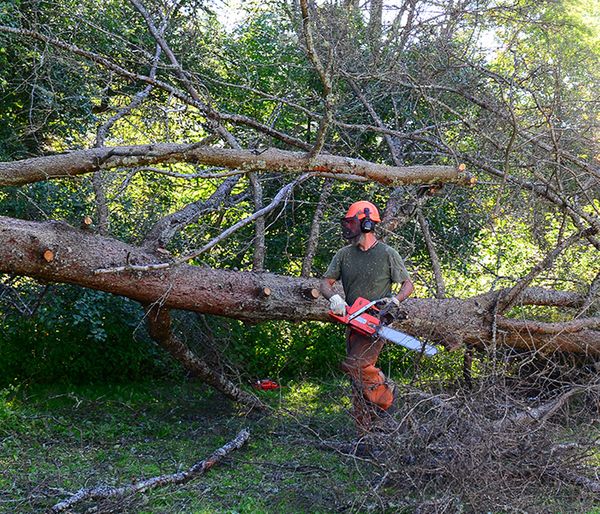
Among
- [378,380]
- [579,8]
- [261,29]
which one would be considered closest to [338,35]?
[261,29]

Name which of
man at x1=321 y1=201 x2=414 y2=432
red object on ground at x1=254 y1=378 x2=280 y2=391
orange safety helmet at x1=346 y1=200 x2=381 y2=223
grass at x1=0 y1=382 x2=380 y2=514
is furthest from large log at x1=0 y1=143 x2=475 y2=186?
red object on ground at x1=254 y1=378 x2=280 y2=391

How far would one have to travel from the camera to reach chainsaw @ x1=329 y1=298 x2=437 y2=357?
15.7ft

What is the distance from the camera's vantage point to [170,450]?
18.2 ft

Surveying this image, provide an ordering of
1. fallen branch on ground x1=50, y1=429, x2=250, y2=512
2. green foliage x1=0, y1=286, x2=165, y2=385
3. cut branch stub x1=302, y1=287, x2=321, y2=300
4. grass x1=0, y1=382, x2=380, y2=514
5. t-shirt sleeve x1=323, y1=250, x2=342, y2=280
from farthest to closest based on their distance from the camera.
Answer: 1. green foliage x1=0, y1=286, x2=165, y2=385
2. cut branch stub x1=302, y1=287, x2=321, y2=300
3. t-shirt sleeve x1=323, y1=250, x2=342, y2=280
4. grass x1=0, y1=382, x2=380, y2=514
5. fallen branch on ground x1=50, y1=429, x2=250, y2=512

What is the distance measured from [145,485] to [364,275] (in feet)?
7.03

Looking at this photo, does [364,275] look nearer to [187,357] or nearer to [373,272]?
[373,272]

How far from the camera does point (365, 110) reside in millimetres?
7695

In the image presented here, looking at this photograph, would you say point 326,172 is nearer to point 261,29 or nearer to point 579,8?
point 261,29

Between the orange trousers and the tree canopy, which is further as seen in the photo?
the tree canopy

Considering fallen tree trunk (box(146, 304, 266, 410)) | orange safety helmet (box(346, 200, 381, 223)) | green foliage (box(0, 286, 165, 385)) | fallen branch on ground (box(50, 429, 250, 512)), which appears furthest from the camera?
green foliage (box(0, 286, 165, 385))

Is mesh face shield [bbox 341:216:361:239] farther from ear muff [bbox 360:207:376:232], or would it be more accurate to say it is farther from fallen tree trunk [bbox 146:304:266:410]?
fallen tree trunk [bbox 146:304:266:410]

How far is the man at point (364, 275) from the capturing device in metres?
5.13

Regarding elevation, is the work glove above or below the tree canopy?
below

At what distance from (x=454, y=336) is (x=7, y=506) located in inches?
135
